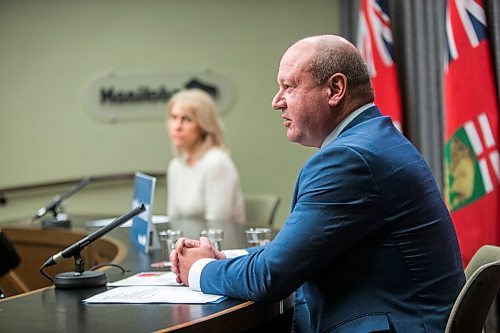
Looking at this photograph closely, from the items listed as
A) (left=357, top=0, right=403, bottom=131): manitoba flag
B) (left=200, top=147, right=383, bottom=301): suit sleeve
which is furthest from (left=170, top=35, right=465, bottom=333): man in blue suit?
(left=357, top=0, right=403, bottom=131): manitoba flag

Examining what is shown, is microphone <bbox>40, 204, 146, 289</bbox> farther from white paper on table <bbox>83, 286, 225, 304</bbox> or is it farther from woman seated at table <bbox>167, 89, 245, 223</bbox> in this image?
woman seated at table <bbox>167, 89, 245, 223</bbox>

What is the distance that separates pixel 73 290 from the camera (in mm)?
2223

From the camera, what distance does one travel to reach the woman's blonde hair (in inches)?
183

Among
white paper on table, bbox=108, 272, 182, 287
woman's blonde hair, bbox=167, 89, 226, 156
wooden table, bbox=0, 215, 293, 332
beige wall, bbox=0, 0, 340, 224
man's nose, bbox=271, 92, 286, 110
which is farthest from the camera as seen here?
beige wall, bbox=0, 0, 340, 224

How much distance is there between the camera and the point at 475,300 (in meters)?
1.89

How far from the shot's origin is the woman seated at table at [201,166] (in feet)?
14.9

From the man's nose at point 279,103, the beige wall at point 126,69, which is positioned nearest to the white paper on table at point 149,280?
the man's nose at point 279,103

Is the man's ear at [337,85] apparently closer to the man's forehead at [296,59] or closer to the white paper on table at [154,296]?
the man's forehead at [296,59]

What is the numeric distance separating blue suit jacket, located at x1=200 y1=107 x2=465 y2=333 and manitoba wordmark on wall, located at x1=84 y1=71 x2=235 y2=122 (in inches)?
163

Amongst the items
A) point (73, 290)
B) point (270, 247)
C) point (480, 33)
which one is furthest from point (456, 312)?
point (480, 33)

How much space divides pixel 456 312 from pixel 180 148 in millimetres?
3073

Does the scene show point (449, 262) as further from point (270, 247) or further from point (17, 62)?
point (17, 62)

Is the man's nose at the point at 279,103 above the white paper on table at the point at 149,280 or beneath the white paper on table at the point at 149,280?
above

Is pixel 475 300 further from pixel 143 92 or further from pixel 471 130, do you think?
pixel 143 92
